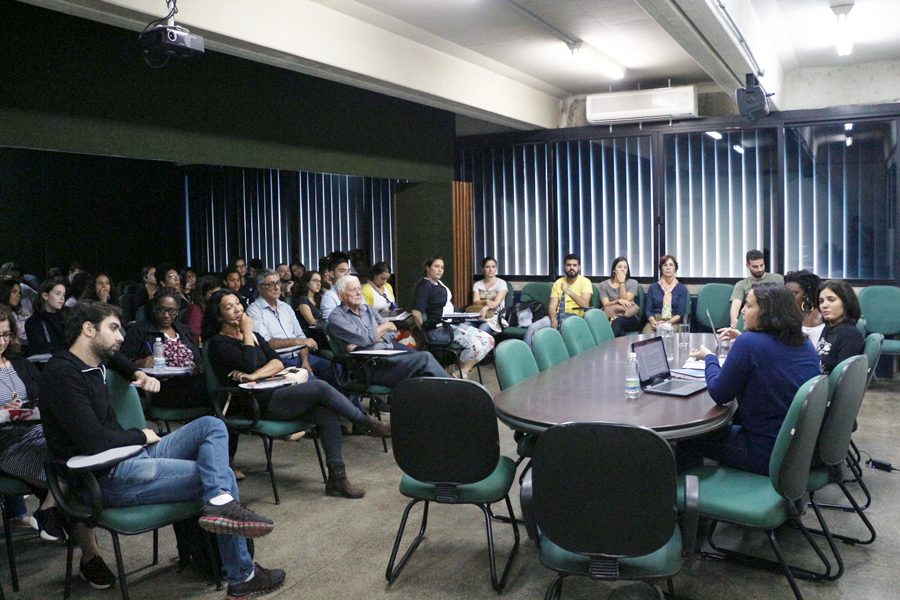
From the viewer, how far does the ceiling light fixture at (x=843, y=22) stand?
572 centimetres

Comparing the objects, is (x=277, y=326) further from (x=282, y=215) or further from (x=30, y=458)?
(x=282, y=215)

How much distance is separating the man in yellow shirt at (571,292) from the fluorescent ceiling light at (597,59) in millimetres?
2059

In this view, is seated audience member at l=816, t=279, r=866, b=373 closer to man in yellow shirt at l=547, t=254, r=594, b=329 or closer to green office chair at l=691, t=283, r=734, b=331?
green office chair at l=691, t=283, r=734, b=331

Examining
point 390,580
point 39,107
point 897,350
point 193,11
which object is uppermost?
point 193,11

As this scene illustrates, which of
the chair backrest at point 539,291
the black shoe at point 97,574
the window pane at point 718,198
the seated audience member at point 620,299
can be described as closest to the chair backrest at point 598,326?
the seated audience member at point 620,299

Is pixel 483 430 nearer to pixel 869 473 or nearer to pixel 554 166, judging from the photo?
pixel 869 473

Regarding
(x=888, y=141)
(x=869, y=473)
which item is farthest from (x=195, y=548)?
(x=888, y=141)

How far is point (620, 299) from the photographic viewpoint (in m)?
8.33

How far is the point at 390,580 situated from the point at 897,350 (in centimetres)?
562

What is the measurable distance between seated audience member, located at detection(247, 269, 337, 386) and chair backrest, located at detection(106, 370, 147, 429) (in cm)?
203

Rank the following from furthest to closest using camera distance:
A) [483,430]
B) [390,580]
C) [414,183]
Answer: [414,183]
[390,580]
[483,430]

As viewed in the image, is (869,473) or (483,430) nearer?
(483,430)

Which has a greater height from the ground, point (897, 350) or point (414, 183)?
point (414, 183)

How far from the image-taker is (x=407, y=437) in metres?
3.02
